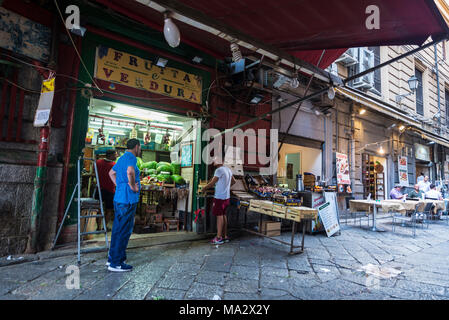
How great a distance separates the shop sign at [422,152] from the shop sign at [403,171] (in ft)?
6.72

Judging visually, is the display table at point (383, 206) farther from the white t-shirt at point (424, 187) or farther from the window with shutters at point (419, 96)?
the window with shutters at point (419, 96)

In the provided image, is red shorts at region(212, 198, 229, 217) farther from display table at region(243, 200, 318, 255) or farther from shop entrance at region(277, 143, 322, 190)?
shop entrance at region(277, 143, 322, 190)

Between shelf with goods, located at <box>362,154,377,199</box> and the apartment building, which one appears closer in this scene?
the apartment building

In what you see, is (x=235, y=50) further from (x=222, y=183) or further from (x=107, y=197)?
(x=107, y=197)

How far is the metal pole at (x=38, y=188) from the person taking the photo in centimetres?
400

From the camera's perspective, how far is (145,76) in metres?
5.52

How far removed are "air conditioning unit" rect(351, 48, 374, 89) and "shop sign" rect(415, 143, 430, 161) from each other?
6.36 metres

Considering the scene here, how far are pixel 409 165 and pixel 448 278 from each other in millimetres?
12326

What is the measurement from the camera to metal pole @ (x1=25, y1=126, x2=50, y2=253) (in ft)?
13.1

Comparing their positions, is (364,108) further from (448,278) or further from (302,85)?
(448,278)

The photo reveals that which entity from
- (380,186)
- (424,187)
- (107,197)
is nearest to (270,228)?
(107,197)

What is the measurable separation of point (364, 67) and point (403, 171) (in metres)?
6.22
